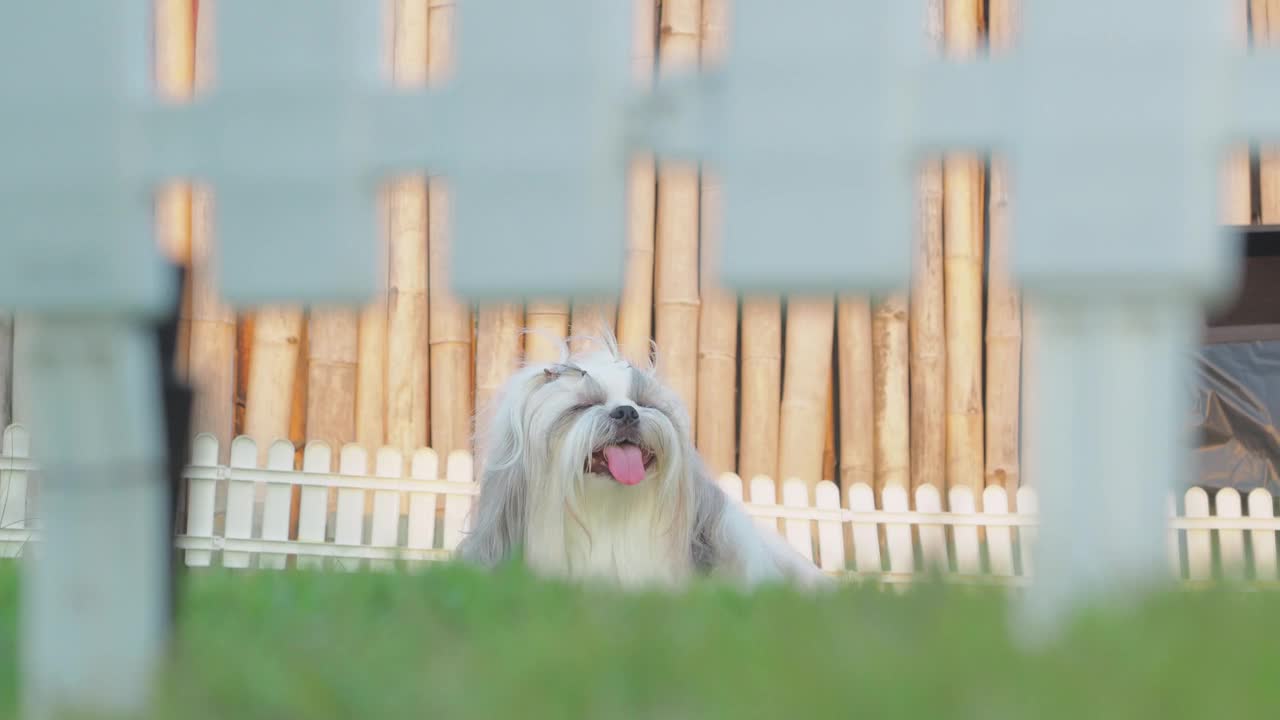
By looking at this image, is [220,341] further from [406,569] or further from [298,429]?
[406,569]

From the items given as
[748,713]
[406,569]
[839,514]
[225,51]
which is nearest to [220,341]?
[839,514]

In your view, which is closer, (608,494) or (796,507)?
(608,494)

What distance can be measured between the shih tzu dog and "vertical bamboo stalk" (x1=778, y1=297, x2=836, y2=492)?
248 centimetres

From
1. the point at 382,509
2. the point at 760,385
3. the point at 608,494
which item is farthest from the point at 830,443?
the point at 608,494

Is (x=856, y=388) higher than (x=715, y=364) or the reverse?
the reverse

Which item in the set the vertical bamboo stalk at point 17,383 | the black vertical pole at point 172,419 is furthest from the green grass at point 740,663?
the vertical bamboo stalk at point 17,383

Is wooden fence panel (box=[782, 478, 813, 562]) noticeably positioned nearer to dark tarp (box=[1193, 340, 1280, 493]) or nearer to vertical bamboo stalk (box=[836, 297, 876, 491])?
vertical bamboo stalk (box=[836, 297, 876, 491])

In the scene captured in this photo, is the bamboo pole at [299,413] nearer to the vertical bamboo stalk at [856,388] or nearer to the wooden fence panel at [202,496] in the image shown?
the wooden fence panel at [202,496]

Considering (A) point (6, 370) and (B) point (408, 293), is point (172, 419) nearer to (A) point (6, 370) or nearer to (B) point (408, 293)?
(B) point (408, 293)

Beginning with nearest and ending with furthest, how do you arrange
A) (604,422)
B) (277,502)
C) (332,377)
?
(604,422) → (332,377) → (277,502)

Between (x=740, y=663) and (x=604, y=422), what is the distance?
11.0 feet

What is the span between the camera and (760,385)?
6887 millimetres

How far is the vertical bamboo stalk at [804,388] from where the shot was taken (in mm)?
6883

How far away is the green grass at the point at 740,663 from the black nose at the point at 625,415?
9.76 ft
